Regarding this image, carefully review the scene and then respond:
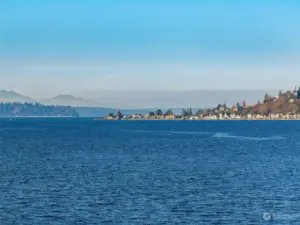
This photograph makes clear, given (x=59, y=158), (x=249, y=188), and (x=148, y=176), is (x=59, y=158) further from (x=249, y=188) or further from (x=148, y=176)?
(x=249, y=188)

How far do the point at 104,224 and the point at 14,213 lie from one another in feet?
34.7

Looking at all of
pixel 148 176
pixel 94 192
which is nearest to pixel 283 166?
pixel 148 176

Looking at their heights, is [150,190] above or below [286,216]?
above

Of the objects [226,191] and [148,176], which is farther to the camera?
[148,176]

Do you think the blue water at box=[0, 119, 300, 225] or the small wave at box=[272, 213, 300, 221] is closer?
the small wave at box=[272, 213, 300, 221]

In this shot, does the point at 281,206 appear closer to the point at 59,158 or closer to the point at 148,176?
the point at 148,176

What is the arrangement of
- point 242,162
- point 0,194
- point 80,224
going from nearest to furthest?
point 80,224, point 0,194, point 242,162

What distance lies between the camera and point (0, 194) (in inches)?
3137

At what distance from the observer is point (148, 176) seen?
98188 millimetres

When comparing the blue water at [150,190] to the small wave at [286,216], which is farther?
the blue water at [150,190]

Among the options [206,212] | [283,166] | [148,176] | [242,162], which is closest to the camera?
[206,212]

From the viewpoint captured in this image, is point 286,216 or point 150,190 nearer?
point 286,216

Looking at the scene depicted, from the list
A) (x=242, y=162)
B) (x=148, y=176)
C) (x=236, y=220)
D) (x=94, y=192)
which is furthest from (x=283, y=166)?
Result: (x=236, y=220)

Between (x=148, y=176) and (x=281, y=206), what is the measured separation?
100 feet
